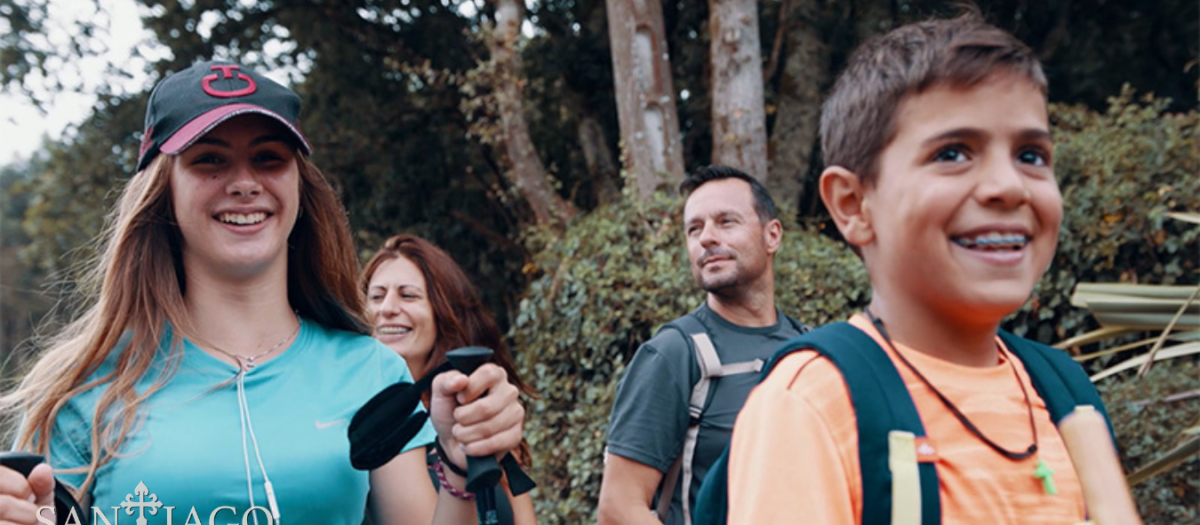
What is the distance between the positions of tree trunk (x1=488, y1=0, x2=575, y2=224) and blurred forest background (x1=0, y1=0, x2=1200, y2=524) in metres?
0.02

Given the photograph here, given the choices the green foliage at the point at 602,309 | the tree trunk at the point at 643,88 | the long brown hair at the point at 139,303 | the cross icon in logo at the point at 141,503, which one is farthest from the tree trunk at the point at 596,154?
the cross icon in logo at the point at 141,503

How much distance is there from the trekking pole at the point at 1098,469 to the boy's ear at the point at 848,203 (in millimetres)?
407

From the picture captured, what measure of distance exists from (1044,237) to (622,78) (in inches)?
271

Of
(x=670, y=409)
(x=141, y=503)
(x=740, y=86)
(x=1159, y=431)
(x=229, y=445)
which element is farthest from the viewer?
(x=740, y=86)

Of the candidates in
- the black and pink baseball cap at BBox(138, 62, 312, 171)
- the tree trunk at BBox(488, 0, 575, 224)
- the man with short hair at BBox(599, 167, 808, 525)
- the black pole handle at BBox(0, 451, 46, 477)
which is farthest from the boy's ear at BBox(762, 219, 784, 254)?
the tree trunk at BBox(488, 0, 575, 224)

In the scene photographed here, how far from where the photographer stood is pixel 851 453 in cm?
139

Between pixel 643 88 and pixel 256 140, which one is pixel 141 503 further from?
pixel 643 88

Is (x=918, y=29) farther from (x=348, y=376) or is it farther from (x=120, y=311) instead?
(x=120, y=311)

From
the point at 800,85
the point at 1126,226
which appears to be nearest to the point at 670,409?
the point at 1126,226

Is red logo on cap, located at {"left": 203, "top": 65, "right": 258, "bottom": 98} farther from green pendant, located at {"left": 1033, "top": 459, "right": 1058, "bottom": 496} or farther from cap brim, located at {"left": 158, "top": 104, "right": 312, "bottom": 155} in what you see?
green pendant, located at {"left": 1033, "top": 459, "right": 1058, "bottom": 496}

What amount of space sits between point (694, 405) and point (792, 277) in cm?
320

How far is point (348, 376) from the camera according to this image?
7.64ft

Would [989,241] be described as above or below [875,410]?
above

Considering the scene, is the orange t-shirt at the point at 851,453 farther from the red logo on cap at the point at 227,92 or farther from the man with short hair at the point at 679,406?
the man with short hair at the point at 679,406
